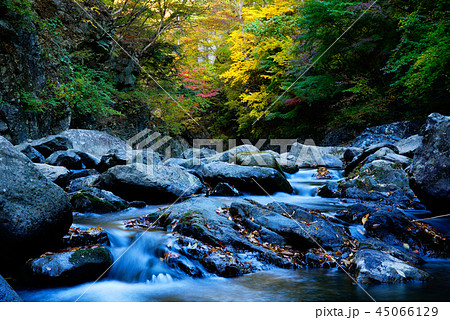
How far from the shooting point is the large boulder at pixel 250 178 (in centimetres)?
656

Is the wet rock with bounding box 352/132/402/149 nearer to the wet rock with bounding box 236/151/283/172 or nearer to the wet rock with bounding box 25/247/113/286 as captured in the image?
the wet rock with bounding box 236/151/283/172

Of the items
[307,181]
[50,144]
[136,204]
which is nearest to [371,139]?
[307,181]

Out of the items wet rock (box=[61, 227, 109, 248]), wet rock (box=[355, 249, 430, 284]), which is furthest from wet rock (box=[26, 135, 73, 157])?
wet rock (box=[355, 249, 430, 284])

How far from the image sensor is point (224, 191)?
6383mm

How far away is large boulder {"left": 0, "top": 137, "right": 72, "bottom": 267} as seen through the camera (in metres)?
2.59

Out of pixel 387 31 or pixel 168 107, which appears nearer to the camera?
pixel 387 31

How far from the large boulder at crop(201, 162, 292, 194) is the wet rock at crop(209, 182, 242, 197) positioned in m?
0.27

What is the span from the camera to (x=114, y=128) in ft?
45.9

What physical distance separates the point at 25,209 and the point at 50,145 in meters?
6.40

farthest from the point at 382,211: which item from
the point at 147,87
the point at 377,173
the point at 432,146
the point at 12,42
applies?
the point at 147,87

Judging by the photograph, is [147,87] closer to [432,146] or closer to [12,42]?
[12,42]

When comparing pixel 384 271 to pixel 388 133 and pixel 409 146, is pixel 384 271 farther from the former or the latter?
pixel 388 133

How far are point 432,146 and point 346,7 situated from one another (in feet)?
31.3

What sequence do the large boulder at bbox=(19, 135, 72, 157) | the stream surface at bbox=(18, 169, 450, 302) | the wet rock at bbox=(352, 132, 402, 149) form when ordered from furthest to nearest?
the wet rock at bbox=(352, 132, 402, 149)
the large boulder at bbox=(19, 135, 72, 157)
the stream surface at bbox=(18, 169, 450, 302)
